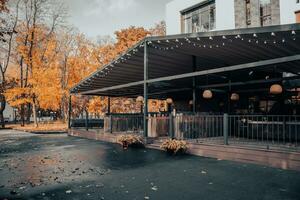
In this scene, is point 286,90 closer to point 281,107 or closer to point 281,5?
point 281,107

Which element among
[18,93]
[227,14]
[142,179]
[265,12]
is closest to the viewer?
[142,179]

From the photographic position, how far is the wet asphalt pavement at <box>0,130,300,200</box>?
5.02m

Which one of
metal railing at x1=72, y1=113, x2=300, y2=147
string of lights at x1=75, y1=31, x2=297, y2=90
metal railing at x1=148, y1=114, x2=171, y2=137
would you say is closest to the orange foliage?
metal railing at x1=72, y1=113, x2=300, y2=147

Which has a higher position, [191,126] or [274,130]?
[191,126]

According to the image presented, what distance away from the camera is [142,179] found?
6.21 m

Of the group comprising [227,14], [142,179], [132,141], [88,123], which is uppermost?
[227,14]

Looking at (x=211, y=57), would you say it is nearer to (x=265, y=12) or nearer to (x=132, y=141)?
(x=132, y=141)

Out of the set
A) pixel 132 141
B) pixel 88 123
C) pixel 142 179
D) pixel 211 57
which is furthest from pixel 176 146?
pixel 88 123

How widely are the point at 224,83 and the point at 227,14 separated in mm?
7032

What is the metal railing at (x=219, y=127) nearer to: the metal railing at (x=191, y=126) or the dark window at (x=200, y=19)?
the metal railing at (x=191, y=126)

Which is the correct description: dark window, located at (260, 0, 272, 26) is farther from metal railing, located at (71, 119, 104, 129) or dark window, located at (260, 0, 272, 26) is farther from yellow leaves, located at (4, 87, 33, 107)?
yellow leaves, located at (4, 87, 33, 107)

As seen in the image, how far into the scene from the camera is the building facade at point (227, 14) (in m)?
15.5

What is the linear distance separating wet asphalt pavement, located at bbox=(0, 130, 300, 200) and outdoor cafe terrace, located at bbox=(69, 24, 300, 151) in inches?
72.4

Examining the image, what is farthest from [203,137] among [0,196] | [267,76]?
[0,196]
